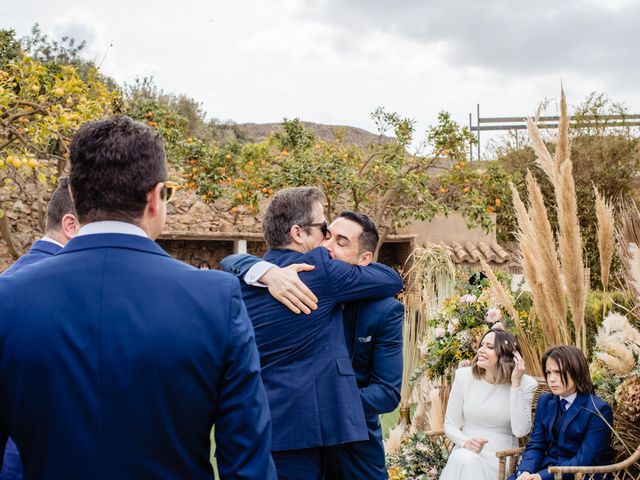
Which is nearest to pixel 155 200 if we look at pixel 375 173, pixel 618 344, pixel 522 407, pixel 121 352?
pixel 121 352

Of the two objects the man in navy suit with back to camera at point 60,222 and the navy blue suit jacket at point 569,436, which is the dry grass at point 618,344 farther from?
the man in navy suit with back to camera at point 60,222

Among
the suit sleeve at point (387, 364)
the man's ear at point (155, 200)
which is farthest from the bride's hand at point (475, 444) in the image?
the man's ear at point (155, 200)

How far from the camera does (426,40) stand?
586 inches

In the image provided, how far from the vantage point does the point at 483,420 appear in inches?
167

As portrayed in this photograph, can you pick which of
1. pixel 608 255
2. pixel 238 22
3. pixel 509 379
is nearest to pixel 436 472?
pixel 509 379

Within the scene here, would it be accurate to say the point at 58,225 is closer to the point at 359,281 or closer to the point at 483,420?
the point at 359,281

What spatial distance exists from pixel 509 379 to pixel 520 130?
13181 millimetres

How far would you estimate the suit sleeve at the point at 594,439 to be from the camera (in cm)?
348

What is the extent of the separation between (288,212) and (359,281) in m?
0.35

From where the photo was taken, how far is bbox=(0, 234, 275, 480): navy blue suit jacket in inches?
51.3

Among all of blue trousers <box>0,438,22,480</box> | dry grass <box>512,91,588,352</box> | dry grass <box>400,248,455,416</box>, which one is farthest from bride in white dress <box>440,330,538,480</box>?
blue trousers <box>0,438,22,480</box>

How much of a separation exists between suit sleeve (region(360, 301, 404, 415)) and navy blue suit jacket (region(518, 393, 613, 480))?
4.37 feet

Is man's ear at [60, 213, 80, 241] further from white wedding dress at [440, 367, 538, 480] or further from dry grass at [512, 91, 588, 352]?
white wedding dress at [440, 367, 538, 480]

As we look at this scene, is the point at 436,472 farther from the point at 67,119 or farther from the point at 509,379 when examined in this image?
the point at 67,119
